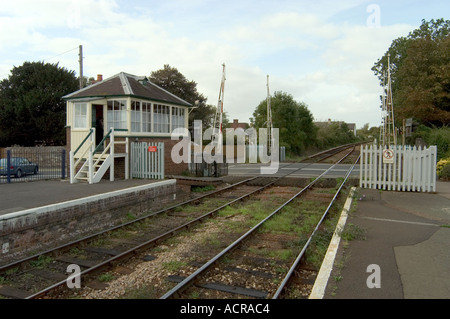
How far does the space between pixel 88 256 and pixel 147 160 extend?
25.4 feet

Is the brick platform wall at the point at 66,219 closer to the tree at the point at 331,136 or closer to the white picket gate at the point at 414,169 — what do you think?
the white picket gate at the point at 414,169

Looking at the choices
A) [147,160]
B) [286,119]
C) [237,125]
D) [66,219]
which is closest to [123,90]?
[147,160]

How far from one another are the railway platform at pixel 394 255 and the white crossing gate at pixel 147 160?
7.66 metres

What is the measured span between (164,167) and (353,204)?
7779 millimetres

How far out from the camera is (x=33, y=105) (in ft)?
107

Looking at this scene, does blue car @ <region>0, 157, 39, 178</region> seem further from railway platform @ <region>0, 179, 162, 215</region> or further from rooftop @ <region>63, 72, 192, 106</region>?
railway platform @ <region>0, 179, 162, 215</region>

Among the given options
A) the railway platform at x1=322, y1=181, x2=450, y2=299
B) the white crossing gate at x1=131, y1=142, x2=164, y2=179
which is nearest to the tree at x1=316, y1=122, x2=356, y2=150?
the white crossing gate at x1=131, y1=142, x2=164, y2=179

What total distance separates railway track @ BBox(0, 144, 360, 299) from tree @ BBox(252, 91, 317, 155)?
27.4m

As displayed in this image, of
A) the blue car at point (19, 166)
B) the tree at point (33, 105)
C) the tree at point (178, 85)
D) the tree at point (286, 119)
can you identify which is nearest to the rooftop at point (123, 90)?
the blue car at point (19, 166)

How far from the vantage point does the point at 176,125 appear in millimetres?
17406

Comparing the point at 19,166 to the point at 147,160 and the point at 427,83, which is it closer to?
the point at 147,160

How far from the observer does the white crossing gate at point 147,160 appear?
46.2 feet

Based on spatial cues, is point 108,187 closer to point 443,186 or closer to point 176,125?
point 176,125

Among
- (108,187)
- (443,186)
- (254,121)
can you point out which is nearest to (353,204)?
(443,186)
